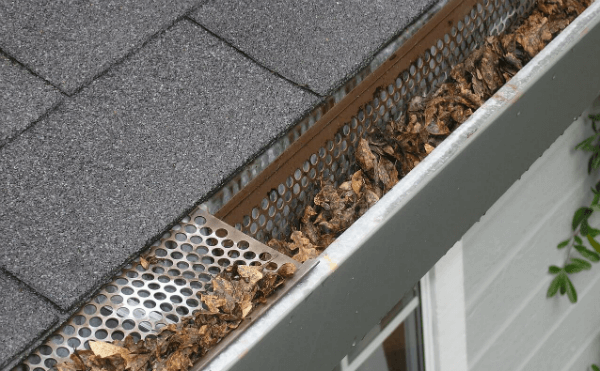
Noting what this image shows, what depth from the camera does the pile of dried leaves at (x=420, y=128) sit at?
1.91 meters

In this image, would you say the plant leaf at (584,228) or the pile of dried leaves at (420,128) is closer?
the pile of dried leaves at (420,128)

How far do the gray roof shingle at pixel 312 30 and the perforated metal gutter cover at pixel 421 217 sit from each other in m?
0.31

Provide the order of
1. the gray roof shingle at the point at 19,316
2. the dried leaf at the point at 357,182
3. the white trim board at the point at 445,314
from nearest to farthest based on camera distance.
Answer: the gray roof shingle at the point at 19,316 < the dried leaf at the point at 357,182 < the white trim board at the point at 445,314

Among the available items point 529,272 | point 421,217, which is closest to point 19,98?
point 421,217

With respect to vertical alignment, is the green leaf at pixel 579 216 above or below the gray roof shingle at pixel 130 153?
above

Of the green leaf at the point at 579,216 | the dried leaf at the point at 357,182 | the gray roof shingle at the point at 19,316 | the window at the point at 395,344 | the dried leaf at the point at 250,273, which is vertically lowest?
the gray roof shingle at the point at 19,316

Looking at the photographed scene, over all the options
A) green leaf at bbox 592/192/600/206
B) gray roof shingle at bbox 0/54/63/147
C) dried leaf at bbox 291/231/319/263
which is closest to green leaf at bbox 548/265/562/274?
green leaf at bbox 592/192/600/206

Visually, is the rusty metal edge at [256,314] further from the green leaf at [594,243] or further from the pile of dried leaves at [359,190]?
the green leaf at [594,243]

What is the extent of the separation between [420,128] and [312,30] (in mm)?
387

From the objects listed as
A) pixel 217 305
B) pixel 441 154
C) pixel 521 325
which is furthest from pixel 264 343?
pixel 521 325

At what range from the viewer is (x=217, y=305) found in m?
1.52

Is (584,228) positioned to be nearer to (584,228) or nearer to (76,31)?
(584,228)

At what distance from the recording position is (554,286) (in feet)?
10.9

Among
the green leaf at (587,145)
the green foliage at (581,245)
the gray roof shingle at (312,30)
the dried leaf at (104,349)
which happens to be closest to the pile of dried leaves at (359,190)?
the dried leaf at (104,349)
